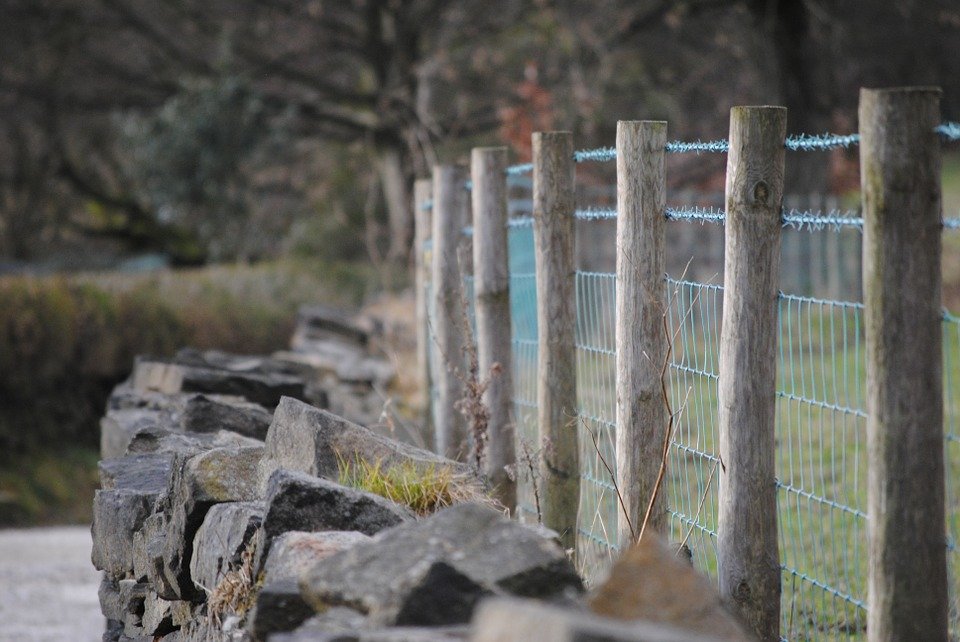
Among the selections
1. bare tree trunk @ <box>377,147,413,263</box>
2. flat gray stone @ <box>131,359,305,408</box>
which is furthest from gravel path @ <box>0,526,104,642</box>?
bare tree trunk @ <box>377,147,413,263</box>

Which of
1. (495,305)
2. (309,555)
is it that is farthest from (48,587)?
(309,555)

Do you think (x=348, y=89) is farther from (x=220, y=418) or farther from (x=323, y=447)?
(x=323, y=447)

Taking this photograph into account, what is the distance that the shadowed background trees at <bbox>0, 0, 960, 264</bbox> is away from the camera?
1769 centimetres

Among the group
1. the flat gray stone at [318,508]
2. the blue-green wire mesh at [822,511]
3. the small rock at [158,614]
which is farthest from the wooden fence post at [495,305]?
the flat gray stone at [318,508]

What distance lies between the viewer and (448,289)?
6895mm

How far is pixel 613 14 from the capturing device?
59.5 ft

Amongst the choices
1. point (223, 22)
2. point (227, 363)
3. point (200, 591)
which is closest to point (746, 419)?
point (200, 591)

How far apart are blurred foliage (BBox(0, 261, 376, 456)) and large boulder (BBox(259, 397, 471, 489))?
6.47 metres

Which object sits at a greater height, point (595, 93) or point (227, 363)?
point (595, 93)

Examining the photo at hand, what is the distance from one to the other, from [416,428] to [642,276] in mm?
3622

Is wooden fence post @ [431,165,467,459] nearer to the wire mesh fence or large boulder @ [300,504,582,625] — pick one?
the wire mesh fence

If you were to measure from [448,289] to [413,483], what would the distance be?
118 inches

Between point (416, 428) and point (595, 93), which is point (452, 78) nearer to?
point (595, 93)

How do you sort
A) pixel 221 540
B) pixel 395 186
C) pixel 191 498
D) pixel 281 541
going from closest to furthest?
pixel 281 541, pixel 221 540, pixel 191 498, pixel 395 186
